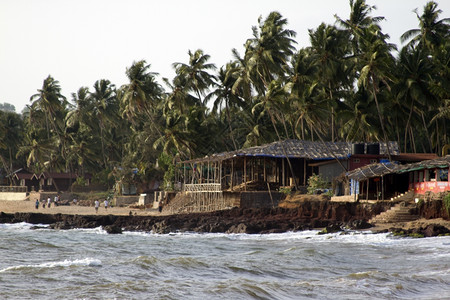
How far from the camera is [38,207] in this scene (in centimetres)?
5791

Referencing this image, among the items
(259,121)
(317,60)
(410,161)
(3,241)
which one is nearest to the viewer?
(3,241)

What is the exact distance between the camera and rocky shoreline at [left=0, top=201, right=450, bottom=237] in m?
33.3

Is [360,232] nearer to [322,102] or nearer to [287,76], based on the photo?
[322,102]

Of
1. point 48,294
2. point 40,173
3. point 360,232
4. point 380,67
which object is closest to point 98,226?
point 360,232

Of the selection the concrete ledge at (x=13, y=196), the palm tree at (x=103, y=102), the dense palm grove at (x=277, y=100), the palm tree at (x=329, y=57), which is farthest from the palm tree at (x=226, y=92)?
the concrete ledge at (x=13, y=196)

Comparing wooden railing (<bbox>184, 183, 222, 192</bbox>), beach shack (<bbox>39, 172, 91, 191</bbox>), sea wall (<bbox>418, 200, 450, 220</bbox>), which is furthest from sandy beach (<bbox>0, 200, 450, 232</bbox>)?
beach shack (<bbox>39, 172, 91, 191</bbox>)

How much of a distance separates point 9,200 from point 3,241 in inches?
1566

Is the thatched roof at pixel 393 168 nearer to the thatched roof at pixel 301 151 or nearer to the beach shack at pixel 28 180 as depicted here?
the thatched roof at pixel 301 151

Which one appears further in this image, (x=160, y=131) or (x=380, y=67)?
(x=160, y=131)

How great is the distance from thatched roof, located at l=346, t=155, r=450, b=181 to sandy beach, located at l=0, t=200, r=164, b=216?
1771 cm

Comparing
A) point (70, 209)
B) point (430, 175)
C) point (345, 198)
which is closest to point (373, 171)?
point (345, 198)

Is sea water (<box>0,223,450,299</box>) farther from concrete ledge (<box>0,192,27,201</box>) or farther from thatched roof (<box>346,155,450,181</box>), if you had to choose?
concrete ledge (<box>0,192,27,201</box>)

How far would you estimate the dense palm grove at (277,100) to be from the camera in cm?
4322

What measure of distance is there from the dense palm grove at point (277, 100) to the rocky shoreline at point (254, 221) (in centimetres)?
930
